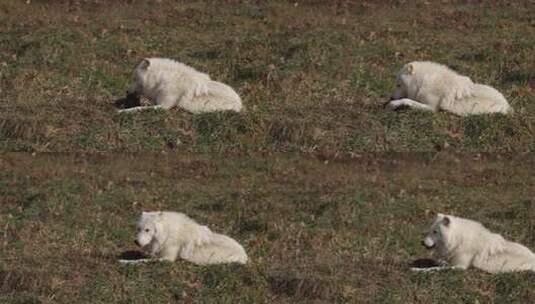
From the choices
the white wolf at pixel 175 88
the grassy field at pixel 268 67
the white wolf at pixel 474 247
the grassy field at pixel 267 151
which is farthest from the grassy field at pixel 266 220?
the white wolf at pixel 175 88

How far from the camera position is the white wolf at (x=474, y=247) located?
2356 centimetres

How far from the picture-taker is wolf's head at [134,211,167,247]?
23.5 metres

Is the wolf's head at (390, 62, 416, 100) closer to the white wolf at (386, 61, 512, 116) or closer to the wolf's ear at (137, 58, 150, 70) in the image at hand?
the white wolf at (386, 61, 512, 116)

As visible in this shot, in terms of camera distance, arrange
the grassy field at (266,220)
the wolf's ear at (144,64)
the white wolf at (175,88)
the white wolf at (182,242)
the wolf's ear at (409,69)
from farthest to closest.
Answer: the wolf's ear at (409,69) < the white wolf at (175,88) < the wolf's ear at (144,64) < the white wolf at (182,242) < the grassy field at (266,220)

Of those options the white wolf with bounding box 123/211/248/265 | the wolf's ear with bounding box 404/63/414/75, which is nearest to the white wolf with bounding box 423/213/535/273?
the white wolf with bounding box 123/211/248/265

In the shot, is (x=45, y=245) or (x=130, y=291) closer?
(x=130, y=291)

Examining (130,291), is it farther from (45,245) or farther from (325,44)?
(325,44)

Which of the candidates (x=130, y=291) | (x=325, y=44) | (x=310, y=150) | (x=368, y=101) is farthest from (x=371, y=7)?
(x=130, y=291)

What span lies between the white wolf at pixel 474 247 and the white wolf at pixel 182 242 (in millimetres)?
2855

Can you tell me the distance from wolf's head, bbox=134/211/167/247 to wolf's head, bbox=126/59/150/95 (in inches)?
290

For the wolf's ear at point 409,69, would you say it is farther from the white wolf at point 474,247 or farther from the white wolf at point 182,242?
the white wolf at point 182,242

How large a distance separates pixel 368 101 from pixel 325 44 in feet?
12.4

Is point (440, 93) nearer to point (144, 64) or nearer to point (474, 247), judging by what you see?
point (144, 64)

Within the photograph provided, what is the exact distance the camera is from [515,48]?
123 ft
